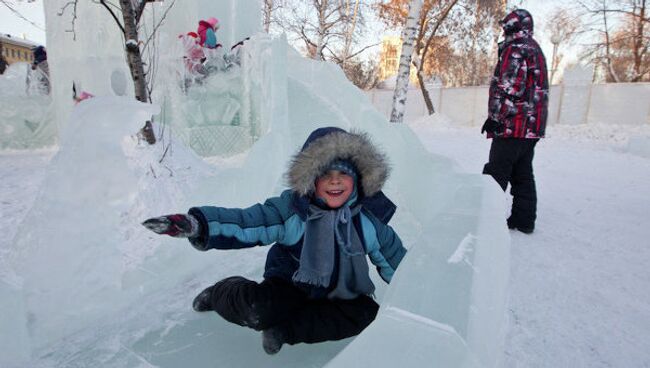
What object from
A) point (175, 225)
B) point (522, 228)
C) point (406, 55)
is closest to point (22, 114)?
point (175, 225)

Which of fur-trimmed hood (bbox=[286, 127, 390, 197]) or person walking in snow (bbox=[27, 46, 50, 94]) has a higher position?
person walking in snow (bbox=[27, 46, 50, 94])

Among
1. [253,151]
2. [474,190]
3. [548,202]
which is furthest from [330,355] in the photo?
[548,202]

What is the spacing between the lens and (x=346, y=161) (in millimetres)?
1494

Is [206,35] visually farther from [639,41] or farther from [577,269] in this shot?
[639,41]

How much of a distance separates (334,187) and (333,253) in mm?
240

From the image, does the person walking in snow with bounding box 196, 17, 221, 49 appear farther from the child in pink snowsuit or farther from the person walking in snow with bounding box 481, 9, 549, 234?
the person walking in snow with bounding box 481, 9, 549, 234

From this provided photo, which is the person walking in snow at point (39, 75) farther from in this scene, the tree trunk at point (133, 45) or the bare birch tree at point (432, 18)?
the bare birch tree at point (432, 18)

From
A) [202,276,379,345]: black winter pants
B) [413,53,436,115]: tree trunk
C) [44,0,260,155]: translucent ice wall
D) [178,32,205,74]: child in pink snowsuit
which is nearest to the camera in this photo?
[202,276,379,345]: black winter pants

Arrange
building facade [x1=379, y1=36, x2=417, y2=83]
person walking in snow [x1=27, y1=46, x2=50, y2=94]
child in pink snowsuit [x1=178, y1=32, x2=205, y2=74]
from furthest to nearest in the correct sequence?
building facade [x1=379, y1=36, x2=417, y2=83] → person walking in snow [x1=27, y1=46, x2=50, y2=94] → child in pink snowsuit [x1=178, y1=32, x2=205, y2=74]

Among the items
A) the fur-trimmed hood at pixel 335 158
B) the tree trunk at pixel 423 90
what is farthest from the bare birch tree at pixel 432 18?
the fur-trimmed hood at pixel 335 158

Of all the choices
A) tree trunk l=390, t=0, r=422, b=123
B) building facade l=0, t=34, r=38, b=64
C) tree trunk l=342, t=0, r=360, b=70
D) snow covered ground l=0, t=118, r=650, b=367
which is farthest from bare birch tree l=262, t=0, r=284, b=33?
building facade l=0, t=34, r=38, b=64

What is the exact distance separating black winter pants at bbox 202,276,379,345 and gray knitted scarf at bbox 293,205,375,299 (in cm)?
6

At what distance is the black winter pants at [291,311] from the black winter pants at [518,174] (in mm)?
1582

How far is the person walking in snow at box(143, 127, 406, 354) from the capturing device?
4.59 ft
